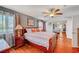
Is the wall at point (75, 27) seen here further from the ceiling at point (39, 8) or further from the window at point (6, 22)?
the window at point (6, 22)

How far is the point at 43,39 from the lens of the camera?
107 inches

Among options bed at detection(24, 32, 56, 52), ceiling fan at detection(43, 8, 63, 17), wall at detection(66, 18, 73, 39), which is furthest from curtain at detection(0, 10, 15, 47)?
wall at detection(66, 18, 73, 39)

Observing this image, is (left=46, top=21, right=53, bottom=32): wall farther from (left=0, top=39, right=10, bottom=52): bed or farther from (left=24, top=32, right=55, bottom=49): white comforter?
(left=0, top=39, right=10, bottom=52): bed

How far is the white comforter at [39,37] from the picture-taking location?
270 cm

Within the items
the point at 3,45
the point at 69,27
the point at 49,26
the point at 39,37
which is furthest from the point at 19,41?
the point at 69,27

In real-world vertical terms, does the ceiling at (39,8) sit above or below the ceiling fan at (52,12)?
above

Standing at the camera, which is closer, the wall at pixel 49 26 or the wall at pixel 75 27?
the wall at pixel 75 27

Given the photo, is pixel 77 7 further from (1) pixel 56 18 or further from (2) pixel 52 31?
(2) pixel 52 31

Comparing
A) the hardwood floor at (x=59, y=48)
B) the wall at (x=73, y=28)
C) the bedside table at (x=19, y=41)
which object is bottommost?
the hardwood floor at (x=59, y=48)

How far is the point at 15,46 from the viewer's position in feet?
8.91

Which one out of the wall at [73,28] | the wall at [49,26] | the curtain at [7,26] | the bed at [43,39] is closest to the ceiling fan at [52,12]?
the wall at [49,26]

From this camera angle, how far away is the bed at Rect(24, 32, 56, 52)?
268 cm

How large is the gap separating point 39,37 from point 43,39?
0.10m
